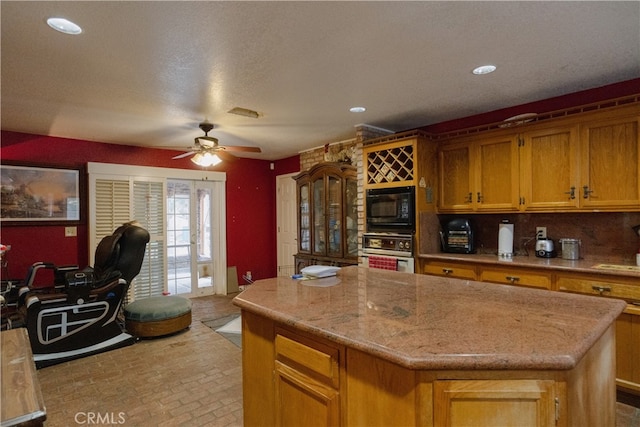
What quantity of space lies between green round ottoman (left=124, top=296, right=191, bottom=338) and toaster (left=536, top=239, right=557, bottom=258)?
368cm

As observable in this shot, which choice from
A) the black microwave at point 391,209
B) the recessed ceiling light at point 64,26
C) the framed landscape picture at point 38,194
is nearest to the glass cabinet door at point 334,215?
the black microwave at point 391,209

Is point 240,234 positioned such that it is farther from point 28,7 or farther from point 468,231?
point 28,7

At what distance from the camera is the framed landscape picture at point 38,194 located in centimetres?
A: 399

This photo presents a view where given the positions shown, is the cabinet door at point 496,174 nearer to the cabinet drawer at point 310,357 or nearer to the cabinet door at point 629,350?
the cabinet door at point 629,350

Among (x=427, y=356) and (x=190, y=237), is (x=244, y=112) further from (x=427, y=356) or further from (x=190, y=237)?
(x=427, y=356)

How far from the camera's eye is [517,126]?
3082mm

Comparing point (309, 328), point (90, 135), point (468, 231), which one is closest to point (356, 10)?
point (309, 328)

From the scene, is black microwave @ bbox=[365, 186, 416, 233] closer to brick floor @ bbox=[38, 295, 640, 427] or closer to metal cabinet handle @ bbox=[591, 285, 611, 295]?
metal cabinet handle @ bbox=[591, 285, 611, 295]

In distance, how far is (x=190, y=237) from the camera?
5520 mm

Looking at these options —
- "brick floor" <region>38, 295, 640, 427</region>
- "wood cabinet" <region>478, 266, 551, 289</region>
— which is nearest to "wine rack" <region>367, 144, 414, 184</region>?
"wood cabinet" <region>478, 266, 551, 289</region>

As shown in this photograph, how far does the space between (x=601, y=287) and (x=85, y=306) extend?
4.36 m

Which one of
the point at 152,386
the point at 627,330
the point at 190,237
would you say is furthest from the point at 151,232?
the point at 627,330

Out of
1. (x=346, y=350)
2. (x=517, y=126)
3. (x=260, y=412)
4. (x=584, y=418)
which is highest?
(x=517, y=126)

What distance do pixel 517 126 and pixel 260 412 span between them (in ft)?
10.1
